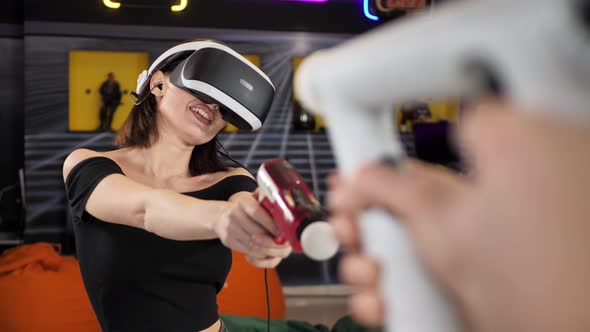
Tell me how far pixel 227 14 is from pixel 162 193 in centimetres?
478

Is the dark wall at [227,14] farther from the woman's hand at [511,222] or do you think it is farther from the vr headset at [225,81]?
the woman's hand at [511,222]

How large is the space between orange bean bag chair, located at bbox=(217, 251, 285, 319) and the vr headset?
2185 mm

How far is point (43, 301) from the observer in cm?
338

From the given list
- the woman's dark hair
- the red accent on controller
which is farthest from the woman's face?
the red accent on controller

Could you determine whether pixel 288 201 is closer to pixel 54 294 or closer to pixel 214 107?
pixel 214 107

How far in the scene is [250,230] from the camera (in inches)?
45.9

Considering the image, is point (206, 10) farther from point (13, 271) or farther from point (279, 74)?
point (13, 271)

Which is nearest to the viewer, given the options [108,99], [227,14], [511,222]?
[511,222]

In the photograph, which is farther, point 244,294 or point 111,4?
point 111,4

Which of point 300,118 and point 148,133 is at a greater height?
point 148,133

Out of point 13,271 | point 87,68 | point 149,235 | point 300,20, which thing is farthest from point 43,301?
point 300,20

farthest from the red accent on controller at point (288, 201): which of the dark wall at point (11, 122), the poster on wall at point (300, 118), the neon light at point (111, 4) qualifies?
the dark wall at point (11, 122)

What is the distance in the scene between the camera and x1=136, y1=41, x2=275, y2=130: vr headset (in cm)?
167

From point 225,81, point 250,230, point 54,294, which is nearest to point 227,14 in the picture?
point 54,294
